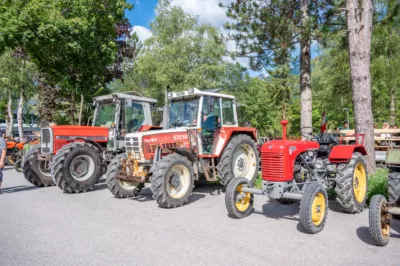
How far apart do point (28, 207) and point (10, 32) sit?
10925 millimetres

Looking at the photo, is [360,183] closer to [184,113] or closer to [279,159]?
[279,159]

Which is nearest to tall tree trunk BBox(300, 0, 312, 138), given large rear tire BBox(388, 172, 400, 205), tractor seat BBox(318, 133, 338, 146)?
tractor seat BBox(318, 133, 338, 146)

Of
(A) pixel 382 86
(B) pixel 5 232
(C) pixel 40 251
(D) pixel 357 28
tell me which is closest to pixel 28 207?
(B) pixel 5 232

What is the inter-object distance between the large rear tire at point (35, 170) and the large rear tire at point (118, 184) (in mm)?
3230

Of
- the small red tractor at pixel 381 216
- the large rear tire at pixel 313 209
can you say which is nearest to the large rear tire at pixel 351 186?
the large rear tire at pixel 313 209

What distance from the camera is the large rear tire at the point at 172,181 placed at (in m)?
6.46

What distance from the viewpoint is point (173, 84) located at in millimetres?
27516

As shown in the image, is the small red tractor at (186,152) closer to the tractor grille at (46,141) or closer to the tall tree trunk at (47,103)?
the tractor grille at (46,141)

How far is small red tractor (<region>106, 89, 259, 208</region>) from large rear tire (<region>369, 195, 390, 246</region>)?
11.7 feet

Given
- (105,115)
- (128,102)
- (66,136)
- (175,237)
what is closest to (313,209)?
(175,237)

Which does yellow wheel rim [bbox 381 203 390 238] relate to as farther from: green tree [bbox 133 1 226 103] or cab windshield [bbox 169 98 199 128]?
green tree [bbox 133 1 226 103]

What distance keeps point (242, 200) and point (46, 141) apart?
6.03 meters

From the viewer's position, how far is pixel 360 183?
6324 mm

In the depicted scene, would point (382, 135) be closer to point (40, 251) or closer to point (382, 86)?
point (382, 86)
